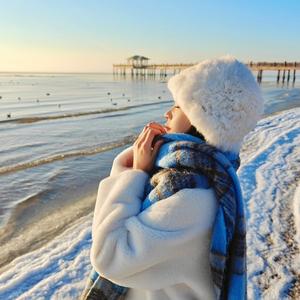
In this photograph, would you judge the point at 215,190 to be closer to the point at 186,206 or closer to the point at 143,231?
the point at 186,206

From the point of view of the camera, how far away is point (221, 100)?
1.43 meters

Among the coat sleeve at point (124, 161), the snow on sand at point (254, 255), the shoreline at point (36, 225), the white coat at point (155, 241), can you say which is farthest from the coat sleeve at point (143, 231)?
the shoreline at point (36, 225)

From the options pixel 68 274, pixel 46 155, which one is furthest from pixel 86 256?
pixel 46 155

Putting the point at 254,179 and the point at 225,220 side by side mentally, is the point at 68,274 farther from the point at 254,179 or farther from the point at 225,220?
the point at 254,179

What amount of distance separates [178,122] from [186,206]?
1.38ft

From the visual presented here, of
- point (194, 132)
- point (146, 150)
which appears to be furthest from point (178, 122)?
point (146, 150)

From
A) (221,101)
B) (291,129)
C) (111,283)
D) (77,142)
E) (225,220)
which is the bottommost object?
(77,142)

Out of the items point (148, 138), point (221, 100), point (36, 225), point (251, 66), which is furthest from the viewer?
point (251, 66)

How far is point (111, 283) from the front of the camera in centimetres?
151

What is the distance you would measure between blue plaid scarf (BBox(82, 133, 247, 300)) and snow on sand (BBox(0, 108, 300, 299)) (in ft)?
7.45

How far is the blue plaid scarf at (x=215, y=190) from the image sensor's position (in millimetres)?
1385

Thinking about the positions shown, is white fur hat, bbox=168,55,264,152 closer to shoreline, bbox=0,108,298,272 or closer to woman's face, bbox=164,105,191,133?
woman's face, bbox=164,105,191,133

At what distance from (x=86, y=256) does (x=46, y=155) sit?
7260 millimetres

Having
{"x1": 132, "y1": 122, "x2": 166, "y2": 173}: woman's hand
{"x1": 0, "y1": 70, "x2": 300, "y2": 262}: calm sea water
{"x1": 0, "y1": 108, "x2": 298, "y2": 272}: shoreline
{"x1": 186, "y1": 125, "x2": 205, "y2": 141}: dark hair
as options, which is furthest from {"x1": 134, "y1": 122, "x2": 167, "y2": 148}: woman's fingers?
{"x1": 0, "y1": 70, "x2": 300, "y2": 262}: calm sea water
